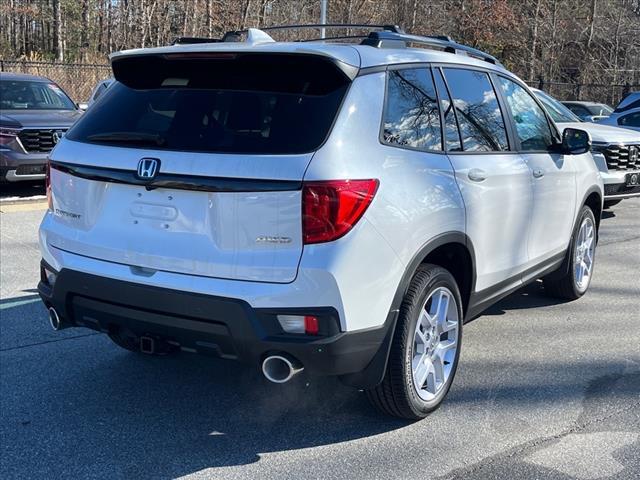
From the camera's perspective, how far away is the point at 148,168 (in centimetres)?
331

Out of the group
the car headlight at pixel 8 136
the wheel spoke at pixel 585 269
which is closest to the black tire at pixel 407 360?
the wheel spoke at pixel 585 269

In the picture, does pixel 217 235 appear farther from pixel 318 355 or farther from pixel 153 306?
pixel 318 355

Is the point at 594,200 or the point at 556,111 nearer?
the point at 594,200

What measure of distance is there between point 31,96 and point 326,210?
34.5 feet

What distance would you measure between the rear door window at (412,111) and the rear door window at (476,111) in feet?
0.93

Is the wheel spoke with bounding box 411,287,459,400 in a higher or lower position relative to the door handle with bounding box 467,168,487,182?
lower

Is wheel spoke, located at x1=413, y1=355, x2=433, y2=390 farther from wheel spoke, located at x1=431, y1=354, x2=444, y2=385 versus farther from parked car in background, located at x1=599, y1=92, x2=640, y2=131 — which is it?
parked car in background, located at x1=599, y1=92, x2=640, y2=131

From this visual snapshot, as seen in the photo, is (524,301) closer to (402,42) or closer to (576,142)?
(576,142)

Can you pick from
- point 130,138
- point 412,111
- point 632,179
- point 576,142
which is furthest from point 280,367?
point 632,179

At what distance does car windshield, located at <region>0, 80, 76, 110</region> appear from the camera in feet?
38.6

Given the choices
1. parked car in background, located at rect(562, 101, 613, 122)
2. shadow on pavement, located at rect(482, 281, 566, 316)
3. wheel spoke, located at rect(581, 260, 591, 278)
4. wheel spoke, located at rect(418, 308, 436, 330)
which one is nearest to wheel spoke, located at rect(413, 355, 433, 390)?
wheel spoke, located at rect(418, 308, 436, 330)

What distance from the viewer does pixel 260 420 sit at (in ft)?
12.8

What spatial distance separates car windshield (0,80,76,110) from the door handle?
376 inches

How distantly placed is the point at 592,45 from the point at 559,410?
121 ft
